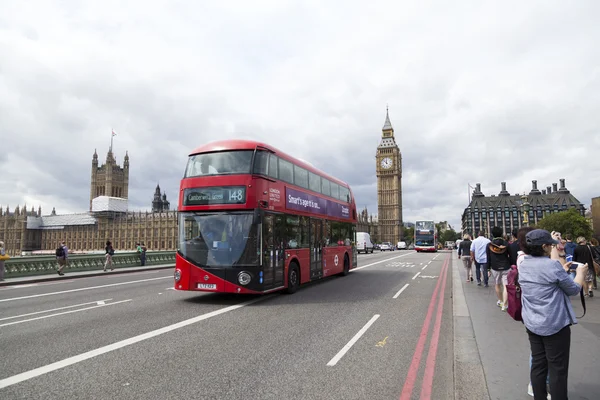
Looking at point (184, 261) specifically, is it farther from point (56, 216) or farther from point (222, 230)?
point (56, 216)

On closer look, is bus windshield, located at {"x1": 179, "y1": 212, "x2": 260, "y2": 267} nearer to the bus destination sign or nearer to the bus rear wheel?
the bus destination sign

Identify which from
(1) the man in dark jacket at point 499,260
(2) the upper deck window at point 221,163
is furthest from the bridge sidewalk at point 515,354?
(2) the upper deck window at point 221,163

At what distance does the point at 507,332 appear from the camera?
6.86 meters

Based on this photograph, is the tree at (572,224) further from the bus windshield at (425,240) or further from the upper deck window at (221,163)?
the upper deck window at (221,163)

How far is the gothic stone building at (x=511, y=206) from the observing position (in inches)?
5915

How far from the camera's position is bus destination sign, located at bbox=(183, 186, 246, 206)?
33.5 ft

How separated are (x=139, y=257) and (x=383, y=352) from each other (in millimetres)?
25326

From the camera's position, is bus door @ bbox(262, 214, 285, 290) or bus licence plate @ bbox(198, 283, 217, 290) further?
bus door @ bbox(262, 214, 285, 290)

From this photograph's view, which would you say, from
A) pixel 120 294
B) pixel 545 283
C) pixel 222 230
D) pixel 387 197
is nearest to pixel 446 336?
pixel 545 283

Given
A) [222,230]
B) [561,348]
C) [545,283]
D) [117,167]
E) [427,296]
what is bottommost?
[427,296]

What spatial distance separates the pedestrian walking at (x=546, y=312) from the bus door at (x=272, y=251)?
738 cm

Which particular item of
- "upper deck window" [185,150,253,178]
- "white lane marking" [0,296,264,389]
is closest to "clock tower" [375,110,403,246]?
"upper deck window" [185,150,253,178]

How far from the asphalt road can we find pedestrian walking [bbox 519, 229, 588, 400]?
128 cm

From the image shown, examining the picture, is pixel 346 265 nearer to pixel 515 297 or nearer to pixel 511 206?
pixel 515 297
